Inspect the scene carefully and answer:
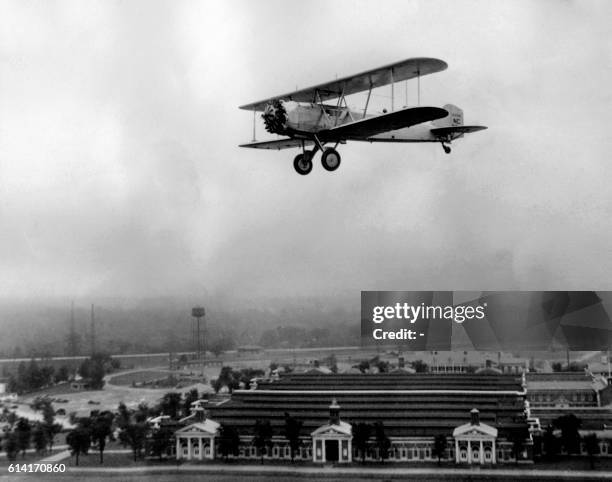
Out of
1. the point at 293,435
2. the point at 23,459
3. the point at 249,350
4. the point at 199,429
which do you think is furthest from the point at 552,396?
the point at 23,459

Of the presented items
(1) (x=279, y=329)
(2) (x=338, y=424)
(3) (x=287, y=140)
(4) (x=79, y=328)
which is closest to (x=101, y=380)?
(4) (x=79, y=328)

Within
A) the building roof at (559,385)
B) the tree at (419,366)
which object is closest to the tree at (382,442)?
the tree at (419,366)

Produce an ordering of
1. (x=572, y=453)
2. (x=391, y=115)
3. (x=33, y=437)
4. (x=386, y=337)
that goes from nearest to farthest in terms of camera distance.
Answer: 1. (x=391, y=115)
2. (x=386, y=337)
3. (x=572, y=453)
4. (x=33, y=437)

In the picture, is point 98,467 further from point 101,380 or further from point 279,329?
point 279,329

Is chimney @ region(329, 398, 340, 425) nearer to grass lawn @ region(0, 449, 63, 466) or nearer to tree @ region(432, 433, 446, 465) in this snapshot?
tree @ region(432, 433, 446, 465)

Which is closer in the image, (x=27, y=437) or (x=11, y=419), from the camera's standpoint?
(x=27, y=437)

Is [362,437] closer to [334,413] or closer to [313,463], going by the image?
[334,413]

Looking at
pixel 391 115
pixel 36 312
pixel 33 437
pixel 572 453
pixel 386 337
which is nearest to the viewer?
pixel 391 115
